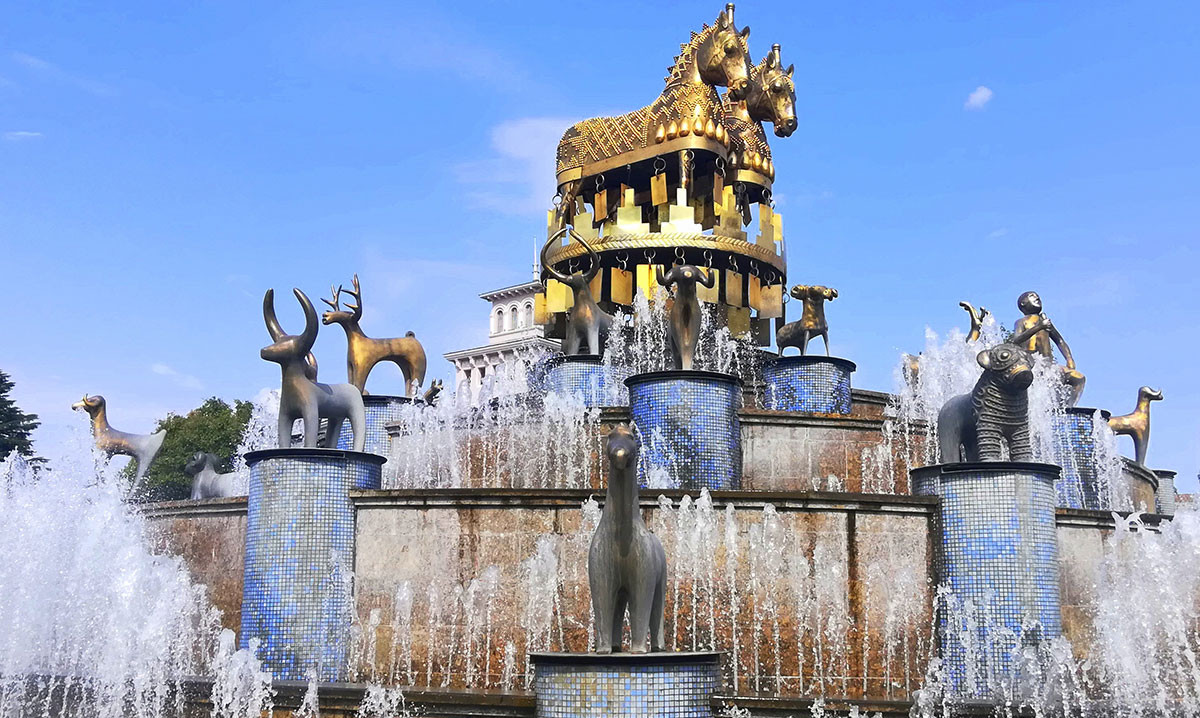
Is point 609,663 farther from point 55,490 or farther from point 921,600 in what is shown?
point 55,490

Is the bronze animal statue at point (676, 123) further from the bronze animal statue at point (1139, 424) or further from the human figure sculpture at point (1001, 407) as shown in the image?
the human figure sculpture at point (1001, 407)

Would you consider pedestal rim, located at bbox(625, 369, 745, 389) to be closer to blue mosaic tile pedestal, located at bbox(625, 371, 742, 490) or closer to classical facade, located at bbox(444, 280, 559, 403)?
blue mosaic tile pedestal, located at bbox(625, 371, 742, 490)

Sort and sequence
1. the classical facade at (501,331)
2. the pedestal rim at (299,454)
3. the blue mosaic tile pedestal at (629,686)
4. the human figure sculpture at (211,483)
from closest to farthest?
the blue mosaic tile pedestal at (629,686) < the pedestal rim at (299,454) < the human figure sculpture at (211,483) < the classical facade at (501,331)

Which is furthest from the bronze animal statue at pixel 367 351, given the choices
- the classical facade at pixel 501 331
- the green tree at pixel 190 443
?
the classical facade at pixel 501 331

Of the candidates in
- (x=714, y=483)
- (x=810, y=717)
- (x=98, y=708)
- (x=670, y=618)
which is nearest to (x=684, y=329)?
(x=714, y=483)

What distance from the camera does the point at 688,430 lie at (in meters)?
15.2

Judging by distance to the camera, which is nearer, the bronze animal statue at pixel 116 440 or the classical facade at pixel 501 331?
the bronze animal statue at pixel 116 440

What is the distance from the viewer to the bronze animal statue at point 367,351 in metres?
20.6

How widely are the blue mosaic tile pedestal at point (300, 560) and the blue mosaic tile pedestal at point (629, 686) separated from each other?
4.50 metres

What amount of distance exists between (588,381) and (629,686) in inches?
438

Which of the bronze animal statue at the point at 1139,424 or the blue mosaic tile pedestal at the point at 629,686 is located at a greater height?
the bronze animal statue at the point at 1139,424

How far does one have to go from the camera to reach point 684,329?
53.8 ft

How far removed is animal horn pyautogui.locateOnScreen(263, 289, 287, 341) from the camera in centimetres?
1478

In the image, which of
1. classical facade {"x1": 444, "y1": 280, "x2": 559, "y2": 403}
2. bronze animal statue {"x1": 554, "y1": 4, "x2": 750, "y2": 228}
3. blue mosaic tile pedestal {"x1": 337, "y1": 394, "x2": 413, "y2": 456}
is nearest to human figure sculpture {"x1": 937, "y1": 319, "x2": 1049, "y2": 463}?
blue mosaic tile pedestal {"x1": 337, "y1": 394, "x2": 413, "y2": 456}
